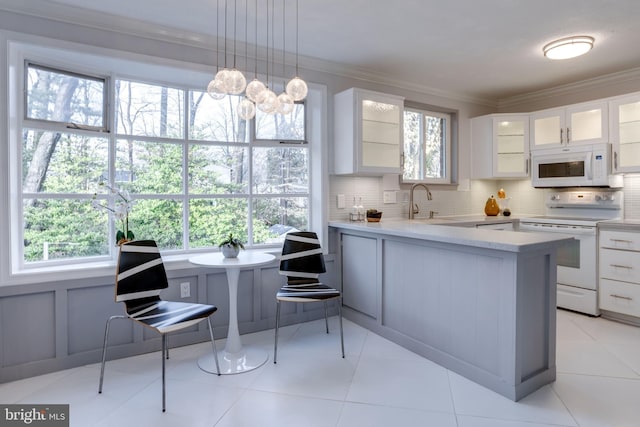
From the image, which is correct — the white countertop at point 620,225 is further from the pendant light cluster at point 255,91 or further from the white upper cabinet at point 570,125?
the pendant light cluster at point 255,91

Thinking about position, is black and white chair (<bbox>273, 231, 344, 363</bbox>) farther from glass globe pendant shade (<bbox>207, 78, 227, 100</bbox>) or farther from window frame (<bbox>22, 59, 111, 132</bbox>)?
window frame (<bbox>22, 59, 111, 132</bbox>)

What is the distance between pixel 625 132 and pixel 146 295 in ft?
14.6

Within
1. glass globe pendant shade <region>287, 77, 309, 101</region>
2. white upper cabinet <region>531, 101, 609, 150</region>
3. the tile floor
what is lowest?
the tile floor

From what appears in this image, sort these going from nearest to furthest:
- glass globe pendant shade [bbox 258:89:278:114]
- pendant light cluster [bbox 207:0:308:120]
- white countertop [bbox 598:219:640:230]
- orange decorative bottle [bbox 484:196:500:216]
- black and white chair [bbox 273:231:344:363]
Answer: pendant light cluster [bbox 207:0:308:120]
glass globe pendant shade [bbox 258:89:278:114]
black and white chair [bbox 273:231:344:363]
white countertop [bbox 598:219:640:230]
orange decorative bottle [bbox 484:196:500:216]

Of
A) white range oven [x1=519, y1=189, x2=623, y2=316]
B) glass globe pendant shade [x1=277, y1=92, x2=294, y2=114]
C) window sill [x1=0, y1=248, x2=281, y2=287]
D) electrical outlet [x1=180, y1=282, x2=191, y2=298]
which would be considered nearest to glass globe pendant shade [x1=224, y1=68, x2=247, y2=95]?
glass globe pendant shade [x1=277, y1=92, x2=294, y2=114]

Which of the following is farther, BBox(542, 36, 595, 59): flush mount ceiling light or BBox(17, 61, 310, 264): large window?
BBox(542, 36, 595, 59): flush mount ceiling light

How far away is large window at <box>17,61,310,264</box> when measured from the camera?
2.51m

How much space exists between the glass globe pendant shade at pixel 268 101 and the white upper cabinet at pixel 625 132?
11.3 feet

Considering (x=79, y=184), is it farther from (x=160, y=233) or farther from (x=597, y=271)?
(x=597, y=271)

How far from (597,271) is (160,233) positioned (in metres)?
3.98

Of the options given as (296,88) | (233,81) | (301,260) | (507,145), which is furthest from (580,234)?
(233,81)

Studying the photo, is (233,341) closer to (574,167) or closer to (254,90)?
(254,90)

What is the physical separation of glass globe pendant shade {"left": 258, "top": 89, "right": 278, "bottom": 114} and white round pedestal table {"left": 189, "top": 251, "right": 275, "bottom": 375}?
1.00 meters

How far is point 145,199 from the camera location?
2896 millimetres
